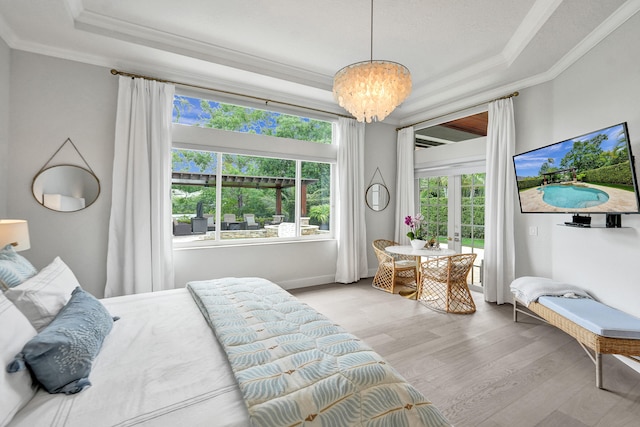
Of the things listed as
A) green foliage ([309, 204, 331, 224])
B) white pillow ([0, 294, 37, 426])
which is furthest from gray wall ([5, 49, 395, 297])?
white pillow ([0, 294, 37, 426])

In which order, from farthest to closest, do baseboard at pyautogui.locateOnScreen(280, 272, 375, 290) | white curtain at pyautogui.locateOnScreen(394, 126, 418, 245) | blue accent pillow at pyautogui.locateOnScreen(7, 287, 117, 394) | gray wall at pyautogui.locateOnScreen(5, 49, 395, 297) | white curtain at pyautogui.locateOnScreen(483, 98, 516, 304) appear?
white curtain at pyautogui.locateOnScreen(394, 126, 418, 245) < baseboard at pyautogui.locateOnScreen(280, 272, 375, 290) < white curtain at pyautogui.locateOnScreen(483, 98, 516, 304) < gray wall at pyautogui.locateOnScreen(5, 49, 395, 297) < blue accent pillow at pyautogui.locateOnScreen(7, 287, 117, 394)

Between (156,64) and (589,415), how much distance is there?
4.97 m

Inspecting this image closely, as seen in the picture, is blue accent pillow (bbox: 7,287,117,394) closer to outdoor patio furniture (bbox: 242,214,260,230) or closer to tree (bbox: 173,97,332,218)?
tree (bbox: 173,97,332,218)

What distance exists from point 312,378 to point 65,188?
3552 millimetres

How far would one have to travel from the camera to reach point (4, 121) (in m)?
2.87

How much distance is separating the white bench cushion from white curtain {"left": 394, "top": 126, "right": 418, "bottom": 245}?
105 inches

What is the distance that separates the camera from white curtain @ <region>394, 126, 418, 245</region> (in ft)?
17.1

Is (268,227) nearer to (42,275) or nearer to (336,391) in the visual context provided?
(42,275)

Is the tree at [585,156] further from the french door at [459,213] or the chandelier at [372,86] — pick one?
the chandelier at [372,86]

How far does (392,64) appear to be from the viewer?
239 cm

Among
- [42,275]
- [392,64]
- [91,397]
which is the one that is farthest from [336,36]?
[91,397]

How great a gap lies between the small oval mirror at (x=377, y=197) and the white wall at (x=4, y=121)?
182 inches

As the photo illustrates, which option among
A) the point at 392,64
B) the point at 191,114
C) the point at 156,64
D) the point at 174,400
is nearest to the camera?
the point at 174,400

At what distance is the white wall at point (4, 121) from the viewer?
2.81m
